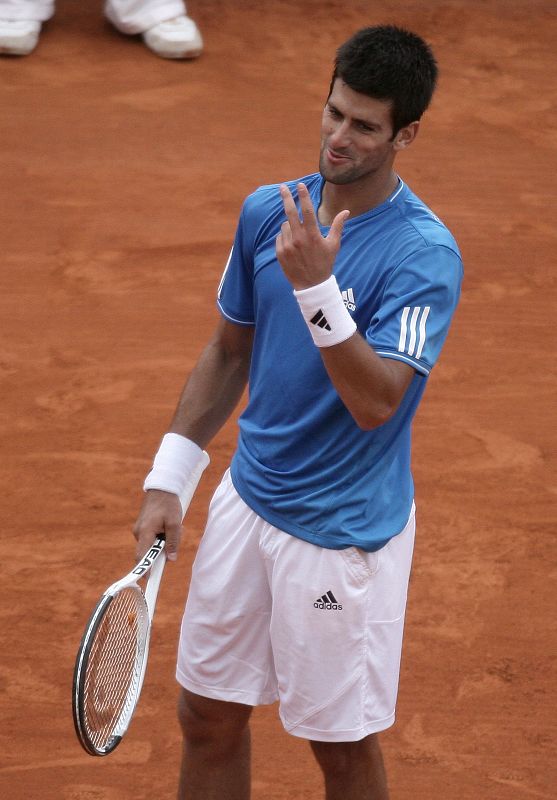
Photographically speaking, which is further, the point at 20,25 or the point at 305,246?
the point at 20,25

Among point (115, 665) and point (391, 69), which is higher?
point (391, 69)

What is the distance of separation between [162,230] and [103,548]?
2.75 meters

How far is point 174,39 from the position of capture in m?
9.00

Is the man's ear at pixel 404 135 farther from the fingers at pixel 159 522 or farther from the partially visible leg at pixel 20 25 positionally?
the partially visible leg at pixel 20 25

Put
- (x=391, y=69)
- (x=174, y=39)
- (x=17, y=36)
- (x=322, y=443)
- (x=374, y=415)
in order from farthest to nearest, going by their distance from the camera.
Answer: (x=174, y=39)
(x=17, y=36)
(x=322, y=443)
(x=391, y=69)
(x=374, y=415)

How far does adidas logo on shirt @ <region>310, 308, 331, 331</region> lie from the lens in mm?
2623

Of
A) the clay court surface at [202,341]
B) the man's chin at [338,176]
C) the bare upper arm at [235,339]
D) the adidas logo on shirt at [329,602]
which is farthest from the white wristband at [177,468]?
the clay court surface at [202,341]

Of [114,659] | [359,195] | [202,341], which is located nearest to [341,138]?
[359,195]

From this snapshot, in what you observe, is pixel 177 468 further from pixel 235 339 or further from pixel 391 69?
pixel 391 69

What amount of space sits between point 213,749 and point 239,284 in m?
1.23

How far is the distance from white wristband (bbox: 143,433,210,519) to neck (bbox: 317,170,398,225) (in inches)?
28.4

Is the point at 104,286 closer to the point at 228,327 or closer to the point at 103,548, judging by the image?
the point at 103,548

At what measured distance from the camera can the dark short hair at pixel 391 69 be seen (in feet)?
9.29

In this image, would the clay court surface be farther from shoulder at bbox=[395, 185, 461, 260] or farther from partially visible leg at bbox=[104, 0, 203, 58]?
shoulder at bbox=[395, 185, 461, 260]
